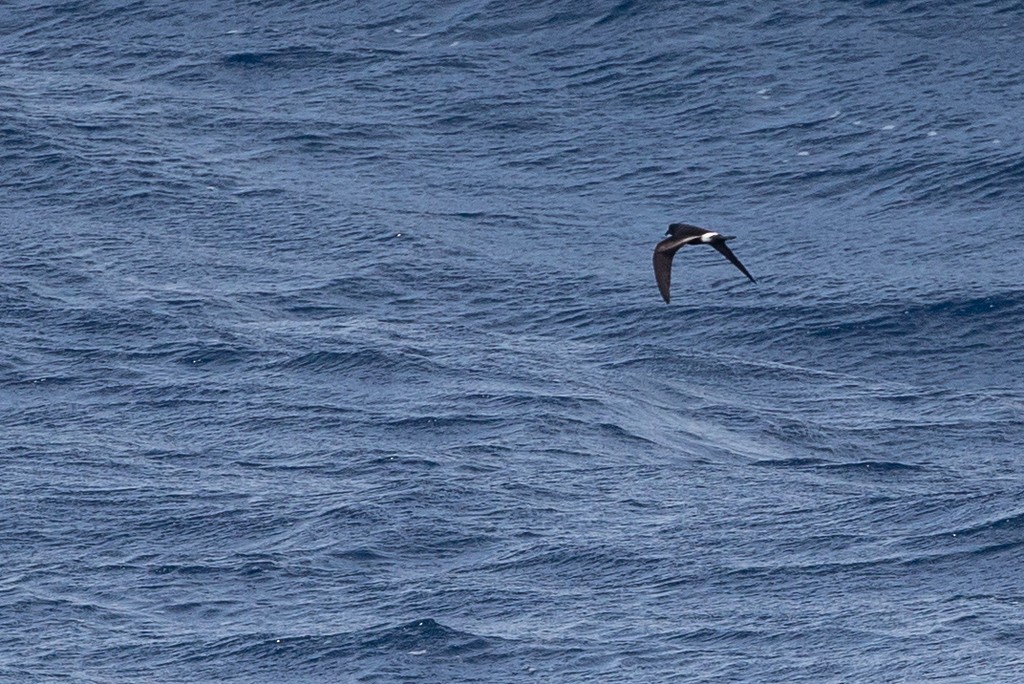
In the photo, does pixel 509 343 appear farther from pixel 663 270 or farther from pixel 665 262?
pixel 663 270

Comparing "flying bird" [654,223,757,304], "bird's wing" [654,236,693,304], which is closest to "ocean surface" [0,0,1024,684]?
"flying bird" [654,223,757,304]

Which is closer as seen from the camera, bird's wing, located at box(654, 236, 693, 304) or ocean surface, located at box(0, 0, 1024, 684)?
bird's wing, located at box(654, 236, 693, 304)

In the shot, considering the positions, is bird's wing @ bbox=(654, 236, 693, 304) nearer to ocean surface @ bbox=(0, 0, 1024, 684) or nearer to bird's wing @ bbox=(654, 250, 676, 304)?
bird's wing @ bbox=(654, 250, 676, 304)

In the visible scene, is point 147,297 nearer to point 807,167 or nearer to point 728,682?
point 807,167

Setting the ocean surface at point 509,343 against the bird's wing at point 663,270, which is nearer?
the bird's wing at point 663,270

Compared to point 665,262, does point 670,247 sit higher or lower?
higher

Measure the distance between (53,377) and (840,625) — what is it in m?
17.1

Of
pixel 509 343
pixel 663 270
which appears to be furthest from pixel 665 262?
pixel 509 343

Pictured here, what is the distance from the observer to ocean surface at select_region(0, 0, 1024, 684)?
42.2 metres

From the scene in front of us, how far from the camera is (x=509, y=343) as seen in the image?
5072 centimetres

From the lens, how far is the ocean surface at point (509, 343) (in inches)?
1662

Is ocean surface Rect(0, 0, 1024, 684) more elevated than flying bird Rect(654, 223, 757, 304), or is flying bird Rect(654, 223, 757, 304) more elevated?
flying bird Rect(654, 223, 757, 304)

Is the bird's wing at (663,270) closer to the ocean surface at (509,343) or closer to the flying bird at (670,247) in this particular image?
the flying bird at (670,247)

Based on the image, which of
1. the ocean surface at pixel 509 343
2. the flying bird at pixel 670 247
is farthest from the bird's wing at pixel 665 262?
the ocean surface at pixel 509 343
